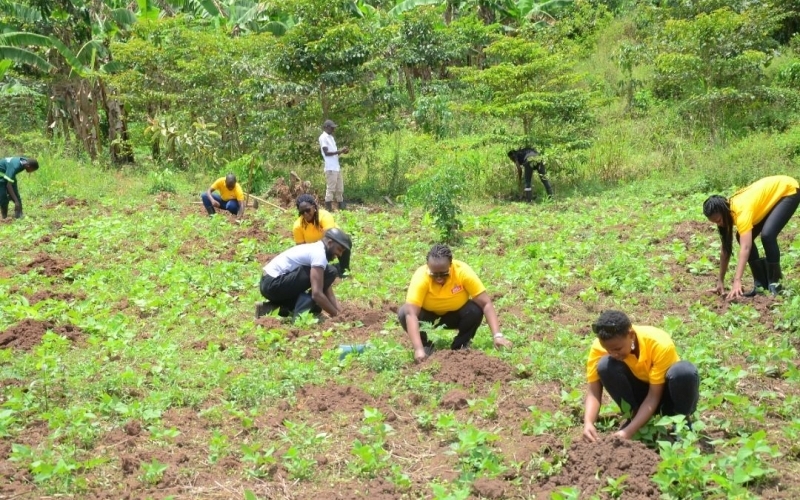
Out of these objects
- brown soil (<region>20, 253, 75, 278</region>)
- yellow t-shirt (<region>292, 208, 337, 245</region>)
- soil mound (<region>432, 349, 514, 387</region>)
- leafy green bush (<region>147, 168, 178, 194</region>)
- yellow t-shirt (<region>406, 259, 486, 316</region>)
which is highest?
yellow t-shirt (<region>406, 259, 486, 316</region>)

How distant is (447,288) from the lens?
626 cm

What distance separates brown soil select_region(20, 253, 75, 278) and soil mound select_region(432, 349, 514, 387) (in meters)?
5.83

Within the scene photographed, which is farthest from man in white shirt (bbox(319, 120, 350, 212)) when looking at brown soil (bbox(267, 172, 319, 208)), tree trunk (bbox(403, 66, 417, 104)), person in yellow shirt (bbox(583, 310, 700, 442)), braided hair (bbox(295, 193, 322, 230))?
person in yellow shirt (bbox(583, 310, 700, 442))

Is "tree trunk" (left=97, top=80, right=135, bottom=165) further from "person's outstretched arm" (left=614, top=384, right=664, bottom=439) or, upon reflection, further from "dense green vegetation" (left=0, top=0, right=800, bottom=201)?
"person's outstretched arm" (left=614, top=384, right=664, bottom=439)

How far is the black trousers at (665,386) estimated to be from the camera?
14.5ft

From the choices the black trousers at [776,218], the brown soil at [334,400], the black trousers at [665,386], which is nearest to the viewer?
the black trousers at [665,386]

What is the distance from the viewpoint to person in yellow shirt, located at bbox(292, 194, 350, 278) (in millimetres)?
8617

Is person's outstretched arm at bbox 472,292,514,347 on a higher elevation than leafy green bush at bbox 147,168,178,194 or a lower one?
higher

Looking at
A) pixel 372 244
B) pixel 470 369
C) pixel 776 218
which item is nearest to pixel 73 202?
pixel 372 244

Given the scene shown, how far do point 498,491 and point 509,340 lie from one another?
2.46m

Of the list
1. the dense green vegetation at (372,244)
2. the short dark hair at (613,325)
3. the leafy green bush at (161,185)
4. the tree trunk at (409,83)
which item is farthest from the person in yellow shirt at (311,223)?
the tree trunk at (409,83)

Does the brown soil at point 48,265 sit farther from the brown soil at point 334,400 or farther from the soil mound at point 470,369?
the soil mound at point 470,369

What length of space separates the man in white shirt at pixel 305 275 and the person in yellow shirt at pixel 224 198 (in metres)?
5.75

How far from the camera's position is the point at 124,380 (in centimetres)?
591
